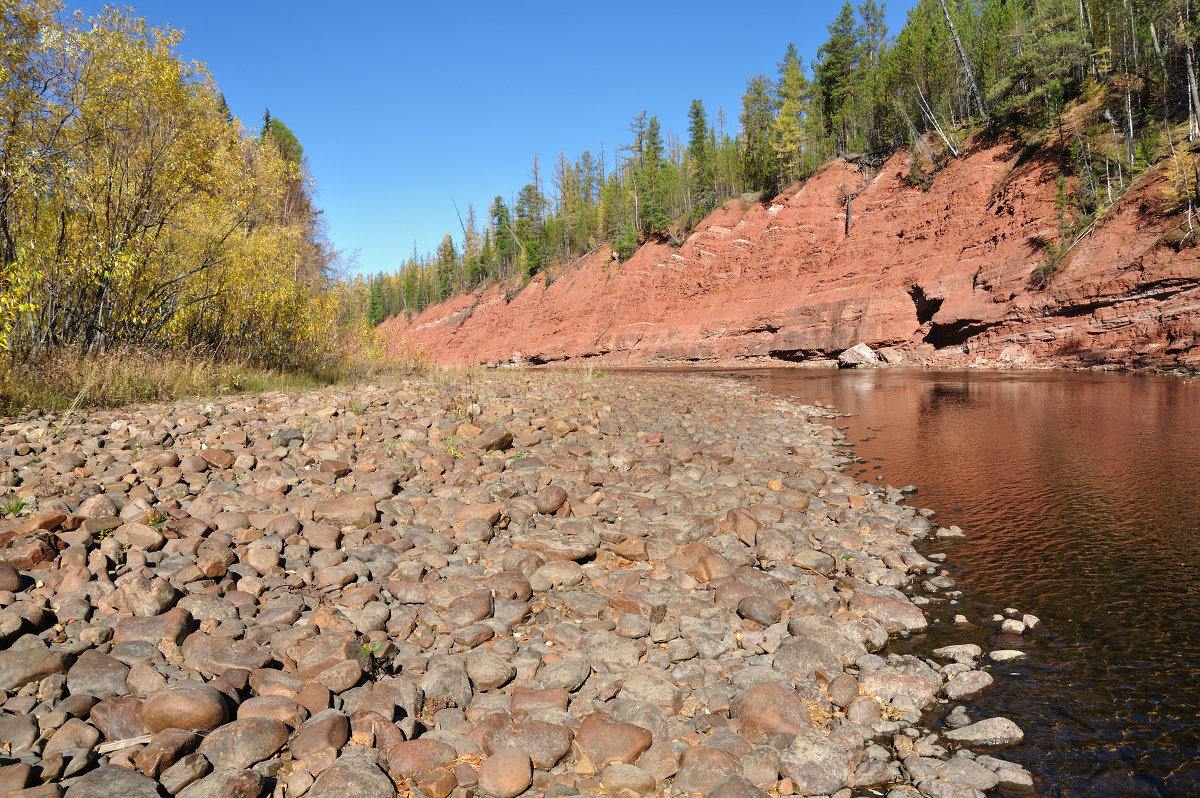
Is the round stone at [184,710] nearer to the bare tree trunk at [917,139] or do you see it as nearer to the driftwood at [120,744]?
the driftwood at [120,744]

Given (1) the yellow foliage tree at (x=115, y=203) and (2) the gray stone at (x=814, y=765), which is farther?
(1) the yellow foliage tree at (x=115, y=203)

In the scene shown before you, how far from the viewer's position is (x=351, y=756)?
2.56 meters

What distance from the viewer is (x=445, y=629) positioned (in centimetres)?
366

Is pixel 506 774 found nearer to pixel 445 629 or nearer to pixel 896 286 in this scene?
pixel 445 629

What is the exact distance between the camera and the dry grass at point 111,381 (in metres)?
7.57

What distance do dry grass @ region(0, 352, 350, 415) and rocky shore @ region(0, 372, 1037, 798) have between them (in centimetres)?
115

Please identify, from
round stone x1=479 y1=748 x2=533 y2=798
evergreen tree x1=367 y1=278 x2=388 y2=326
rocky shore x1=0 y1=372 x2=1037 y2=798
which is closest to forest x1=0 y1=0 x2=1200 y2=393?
rocky shore x1=0 y1=372 x2=1037 y2=798

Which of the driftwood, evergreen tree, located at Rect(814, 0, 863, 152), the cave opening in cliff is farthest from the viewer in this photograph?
evergreen tree, located at Rect(814, 0, 863, 152)

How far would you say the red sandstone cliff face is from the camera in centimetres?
2281

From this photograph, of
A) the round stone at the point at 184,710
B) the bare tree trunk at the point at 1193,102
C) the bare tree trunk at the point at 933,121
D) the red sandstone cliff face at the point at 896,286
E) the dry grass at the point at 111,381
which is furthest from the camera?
the bare tree trunk at the point at 933,121

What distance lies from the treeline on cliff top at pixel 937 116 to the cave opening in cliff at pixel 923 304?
5420 mm

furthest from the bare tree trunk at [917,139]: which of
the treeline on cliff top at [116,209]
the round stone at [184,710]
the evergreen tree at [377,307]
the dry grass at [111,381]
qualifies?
the evergreen tree at [377,307]

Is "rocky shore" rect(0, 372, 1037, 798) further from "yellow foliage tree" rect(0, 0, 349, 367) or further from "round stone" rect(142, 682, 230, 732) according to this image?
"yellow foliage tree" rect(0, 0, 349, 367)

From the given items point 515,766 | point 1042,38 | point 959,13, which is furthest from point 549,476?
point 959,13
